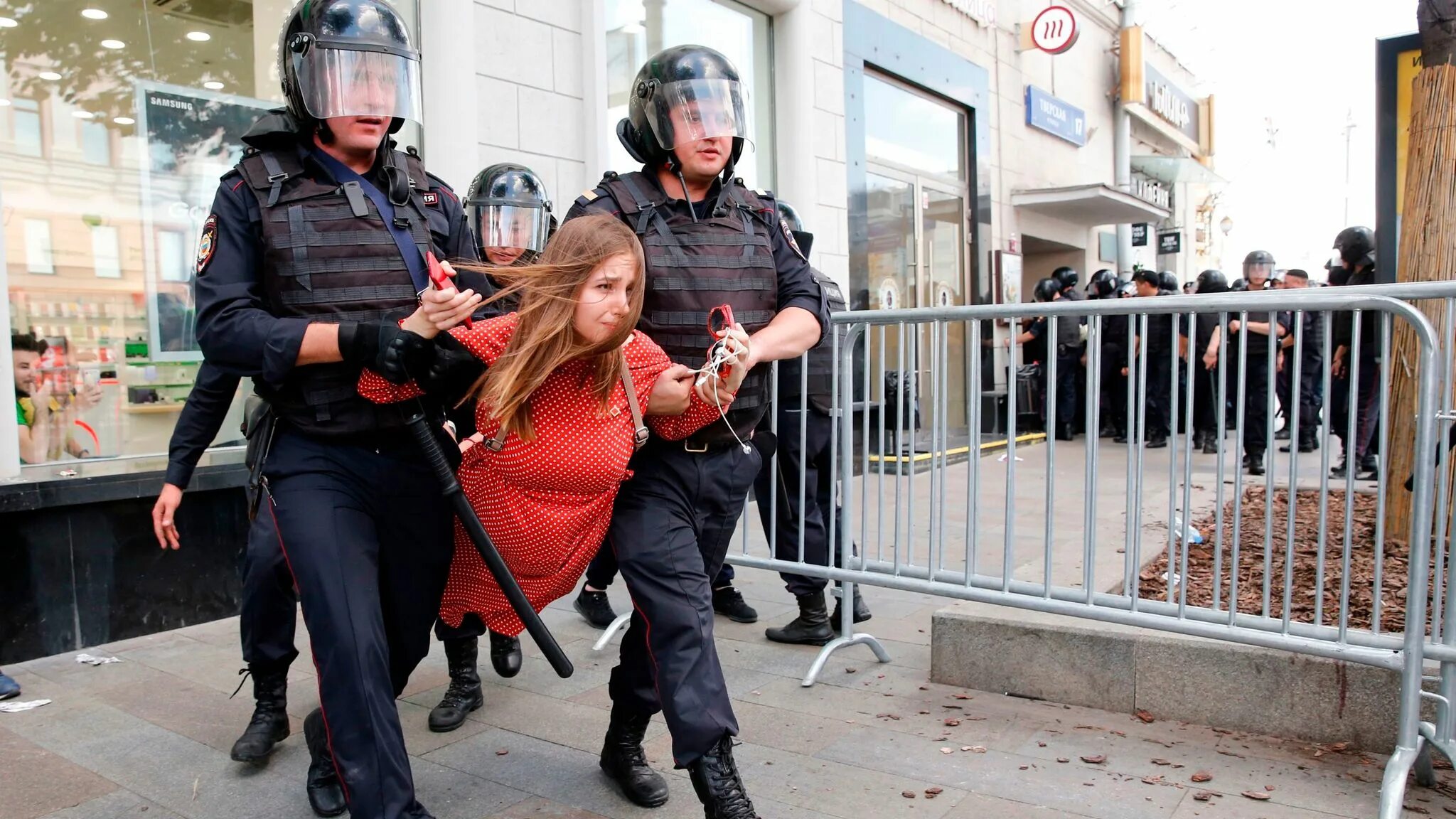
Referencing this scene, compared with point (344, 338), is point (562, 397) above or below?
below

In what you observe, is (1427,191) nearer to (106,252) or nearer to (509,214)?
(509,214)

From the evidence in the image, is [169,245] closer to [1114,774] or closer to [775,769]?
[775,769]

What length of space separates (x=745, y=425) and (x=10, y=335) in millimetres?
3570

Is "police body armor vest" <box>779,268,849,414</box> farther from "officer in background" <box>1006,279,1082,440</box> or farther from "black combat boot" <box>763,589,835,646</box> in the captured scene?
"officer in background" <box>1006,279,1082,440</box>

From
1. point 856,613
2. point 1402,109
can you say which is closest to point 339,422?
point 856,613

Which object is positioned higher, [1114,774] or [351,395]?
[351,395]

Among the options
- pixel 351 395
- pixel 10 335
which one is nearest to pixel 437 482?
pixel 351 395

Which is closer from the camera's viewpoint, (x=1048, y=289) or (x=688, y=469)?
(x=688, y=469)

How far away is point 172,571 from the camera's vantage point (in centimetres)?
457

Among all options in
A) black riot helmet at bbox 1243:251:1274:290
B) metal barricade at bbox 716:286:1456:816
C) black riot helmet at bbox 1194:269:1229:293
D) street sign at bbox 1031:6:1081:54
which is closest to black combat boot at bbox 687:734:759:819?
metal barricade at bbox 716:286:1456:816

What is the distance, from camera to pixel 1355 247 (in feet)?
26.8

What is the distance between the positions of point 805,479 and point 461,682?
1.54m

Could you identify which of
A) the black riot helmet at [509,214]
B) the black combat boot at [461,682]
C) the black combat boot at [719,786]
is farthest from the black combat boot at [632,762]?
the black riot helmet at [509,214]

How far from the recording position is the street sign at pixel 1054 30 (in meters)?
12.8
